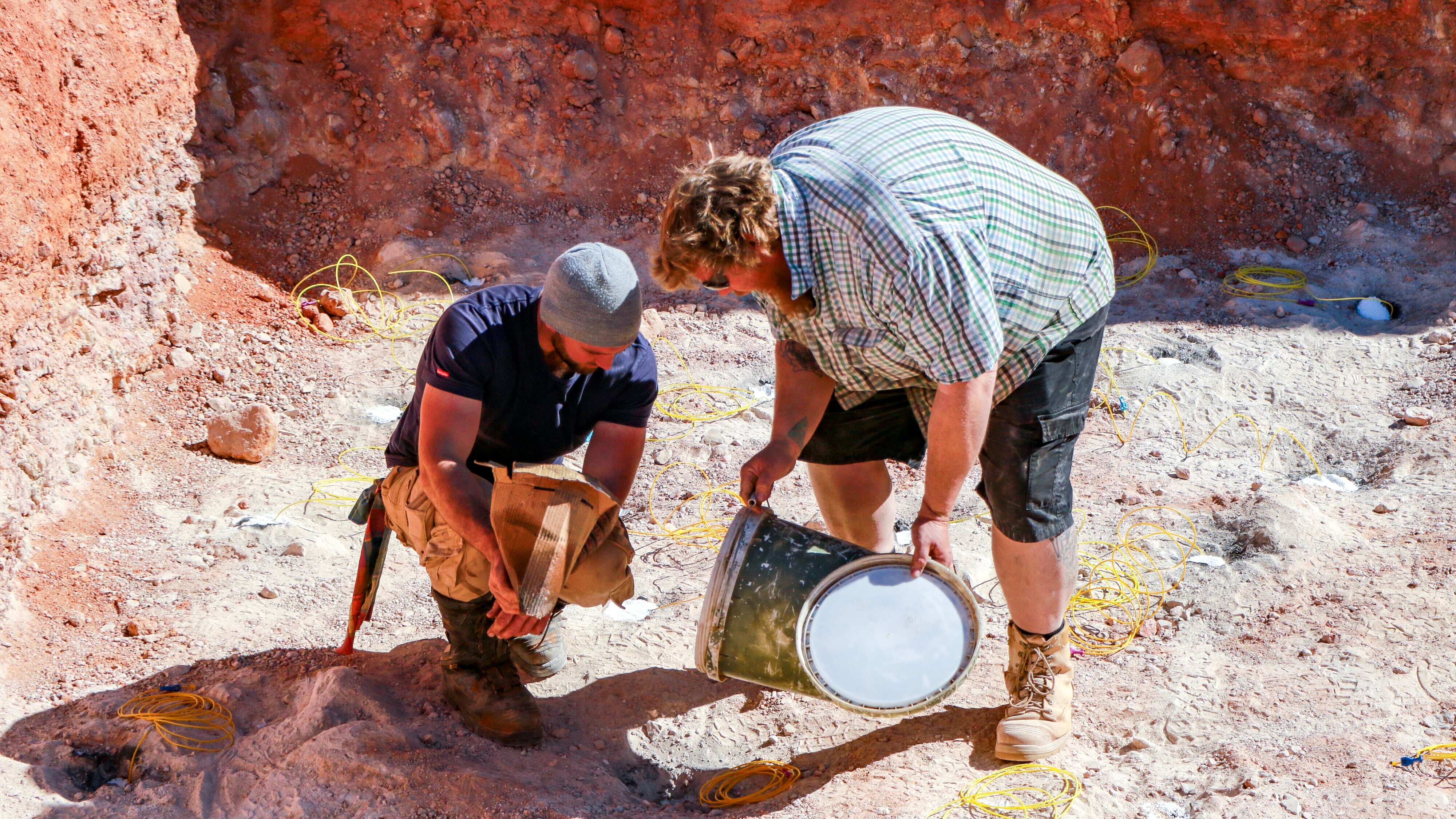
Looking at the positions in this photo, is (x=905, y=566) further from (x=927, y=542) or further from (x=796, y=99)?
(x=796, y=99)

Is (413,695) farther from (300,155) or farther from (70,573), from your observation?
(300,155)

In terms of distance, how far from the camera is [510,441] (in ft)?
8.50

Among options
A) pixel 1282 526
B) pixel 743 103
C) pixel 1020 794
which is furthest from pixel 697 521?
pixel 743 103

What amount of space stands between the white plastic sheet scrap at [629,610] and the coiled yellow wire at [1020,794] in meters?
1.21

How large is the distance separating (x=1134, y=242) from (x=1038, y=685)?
396 cm

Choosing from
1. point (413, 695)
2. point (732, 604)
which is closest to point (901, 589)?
point (732, 604)

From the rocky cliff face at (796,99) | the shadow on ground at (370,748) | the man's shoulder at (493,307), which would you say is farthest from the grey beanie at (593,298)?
the rocky cliff face at (796,99)

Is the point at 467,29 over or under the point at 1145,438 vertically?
over

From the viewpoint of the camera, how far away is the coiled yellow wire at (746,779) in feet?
8.33

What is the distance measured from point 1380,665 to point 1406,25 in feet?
14.9

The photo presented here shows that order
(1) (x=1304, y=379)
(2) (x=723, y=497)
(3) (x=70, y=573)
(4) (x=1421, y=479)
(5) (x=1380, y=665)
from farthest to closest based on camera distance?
(1) (x=1304, y=379), (2) (x=723, y=497), (4) (x=1421, y=479), (3) (x=70, y=573), (5) (x=1380, y=665)

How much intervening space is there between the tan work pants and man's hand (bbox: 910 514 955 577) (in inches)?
29.3

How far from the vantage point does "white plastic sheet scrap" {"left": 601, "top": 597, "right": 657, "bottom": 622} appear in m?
3.27

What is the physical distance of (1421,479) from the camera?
3.71 meters
